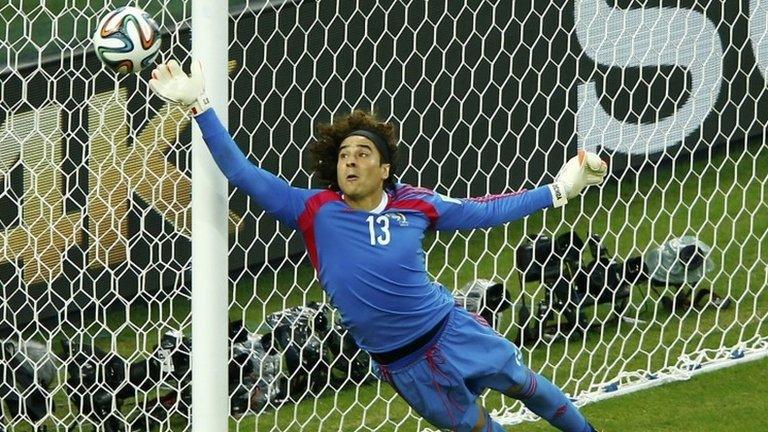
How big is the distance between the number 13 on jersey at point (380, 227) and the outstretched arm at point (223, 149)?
0.76ft

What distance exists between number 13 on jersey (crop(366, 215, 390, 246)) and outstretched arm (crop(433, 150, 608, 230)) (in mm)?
216

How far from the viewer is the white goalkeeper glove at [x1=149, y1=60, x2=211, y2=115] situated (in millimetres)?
5516

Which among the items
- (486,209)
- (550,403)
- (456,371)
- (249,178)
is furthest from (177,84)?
(550,403)

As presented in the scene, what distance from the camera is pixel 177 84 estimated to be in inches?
217

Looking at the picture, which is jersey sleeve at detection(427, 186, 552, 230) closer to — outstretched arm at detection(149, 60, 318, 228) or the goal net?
outstretched arm at detection(149, 60, 318, 228)

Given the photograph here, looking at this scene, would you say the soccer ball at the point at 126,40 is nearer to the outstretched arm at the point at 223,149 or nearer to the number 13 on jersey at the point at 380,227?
the outstretched arm at the point at 223,149

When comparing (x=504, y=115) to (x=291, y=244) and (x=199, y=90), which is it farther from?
(x=199, y=90)

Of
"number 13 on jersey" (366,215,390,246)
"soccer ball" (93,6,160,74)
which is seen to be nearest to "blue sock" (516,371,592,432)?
"number 13 on jersey" (366,215,390,246)

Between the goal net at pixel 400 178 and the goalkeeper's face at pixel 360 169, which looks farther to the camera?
the goal net at pixel 400 178

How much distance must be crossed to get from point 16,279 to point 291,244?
143 centimetres

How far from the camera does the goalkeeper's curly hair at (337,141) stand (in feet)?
19.3

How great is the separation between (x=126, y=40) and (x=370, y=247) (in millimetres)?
1061

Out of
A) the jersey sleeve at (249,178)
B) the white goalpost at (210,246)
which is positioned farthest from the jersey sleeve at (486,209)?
the white goalpost at (210,246)

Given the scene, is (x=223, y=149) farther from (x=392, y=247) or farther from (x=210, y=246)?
(x=392, y=247)
